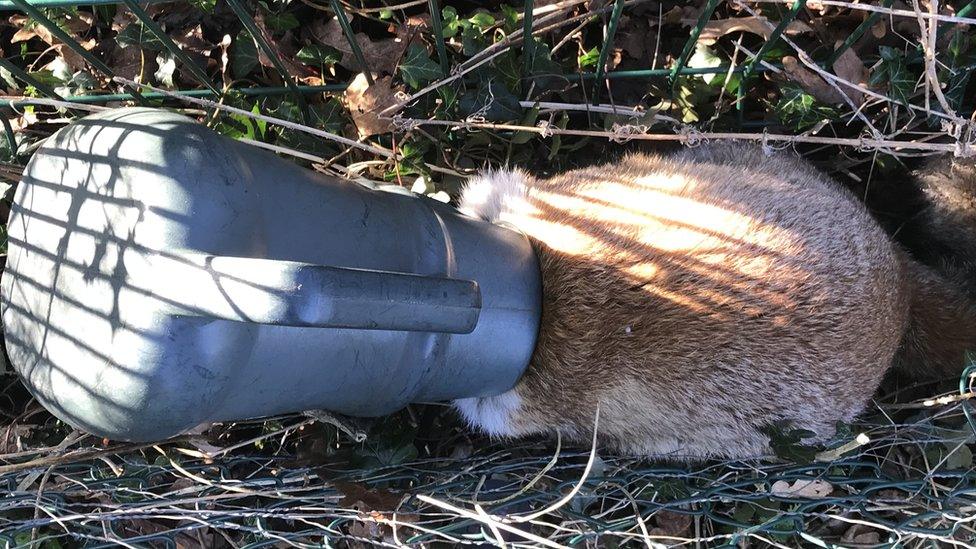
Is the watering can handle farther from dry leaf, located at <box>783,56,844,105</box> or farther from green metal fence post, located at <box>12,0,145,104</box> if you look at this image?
dry leaf, located at <box>783,56,844,105</box>

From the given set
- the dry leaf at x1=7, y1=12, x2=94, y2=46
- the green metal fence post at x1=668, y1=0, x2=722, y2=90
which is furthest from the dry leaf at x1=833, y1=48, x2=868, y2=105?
the dry leaf at x1=7, y1=12, x2=94, y2=46

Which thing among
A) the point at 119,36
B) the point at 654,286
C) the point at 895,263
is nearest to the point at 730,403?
the point at 654,286

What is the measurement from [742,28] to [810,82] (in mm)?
301

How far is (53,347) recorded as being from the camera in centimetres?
142

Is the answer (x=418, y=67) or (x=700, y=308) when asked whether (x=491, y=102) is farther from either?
(x=700, y=308)

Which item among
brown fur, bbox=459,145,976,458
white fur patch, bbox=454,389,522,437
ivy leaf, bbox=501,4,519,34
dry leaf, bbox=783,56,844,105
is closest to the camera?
brown fur, bbox=459,145,976,458

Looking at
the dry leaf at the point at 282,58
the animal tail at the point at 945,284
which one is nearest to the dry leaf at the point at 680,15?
the animal tail at the point at 945,284

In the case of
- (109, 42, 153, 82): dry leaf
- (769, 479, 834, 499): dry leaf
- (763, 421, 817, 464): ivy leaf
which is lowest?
(769, 479, 834, 499): dry leaf

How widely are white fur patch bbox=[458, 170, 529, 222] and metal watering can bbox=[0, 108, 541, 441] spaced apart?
26.4 inches

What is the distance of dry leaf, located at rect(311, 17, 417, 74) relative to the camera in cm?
262

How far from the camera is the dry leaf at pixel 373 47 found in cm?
262

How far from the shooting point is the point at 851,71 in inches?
93.6

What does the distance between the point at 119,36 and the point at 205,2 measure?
0.33m

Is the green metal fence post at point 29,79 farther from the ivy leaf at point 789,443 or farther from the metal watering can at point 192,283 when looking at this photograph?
the ivy leaf at point 789,443
